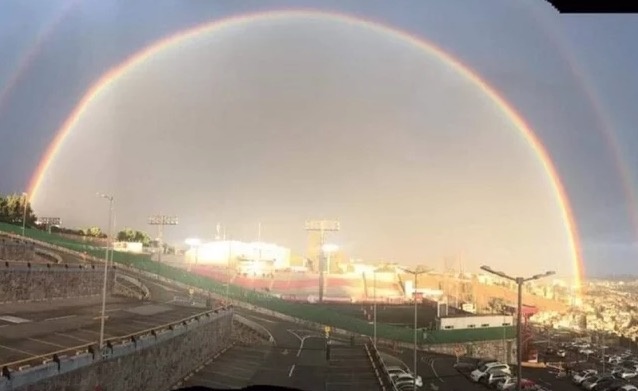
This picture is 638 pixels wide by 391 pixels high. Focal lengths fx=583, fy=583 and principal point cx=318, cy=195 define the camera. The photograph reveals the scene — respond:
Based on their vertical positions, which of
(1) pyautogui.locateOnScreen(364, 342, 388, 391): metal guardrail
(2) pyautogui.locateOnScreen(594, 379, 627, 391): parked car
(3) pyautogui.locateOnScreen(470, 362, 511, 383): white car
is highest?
(1) pyautogui.locateOnScreen(364, 342, 388, 391): metal guardrail

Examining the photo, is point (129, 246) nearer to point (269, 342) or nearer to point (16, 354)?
point (269, 342)

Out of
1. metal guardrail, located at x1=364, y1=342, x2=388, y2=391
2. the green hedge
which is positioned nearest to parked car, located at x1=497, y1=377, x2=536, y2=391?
metal guardrail, located at x1=364, y1=342, x2=388, y2=391

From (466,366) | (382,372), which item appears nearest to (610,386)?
(466,366)

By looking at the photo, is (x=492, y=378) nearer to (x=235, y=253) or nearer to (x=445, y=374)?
(x=445, y=374)

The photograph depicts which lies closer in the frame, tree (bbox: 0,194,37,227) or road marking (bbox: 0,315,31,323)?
road marking (bbox: 0,315,31,323)

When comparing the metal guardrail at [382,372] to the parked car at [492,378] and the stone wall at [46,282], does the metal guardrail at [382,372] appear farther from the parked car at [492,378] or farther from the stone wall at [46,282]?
the stone wall at [46,282]

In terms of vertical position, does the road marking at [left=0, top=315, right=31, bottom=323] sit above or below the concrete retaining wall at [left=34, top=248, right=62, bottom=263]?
below

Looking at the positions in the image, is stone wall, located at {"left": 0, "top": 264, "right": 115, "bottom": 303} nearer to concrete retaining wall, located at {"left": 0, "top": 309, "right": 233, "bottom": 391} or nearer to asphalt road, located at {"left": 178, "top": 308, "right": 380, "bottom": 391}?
concrete retaining wall, located at {"left": 0, "top": 309, "right": 233, "bottom": 391}
